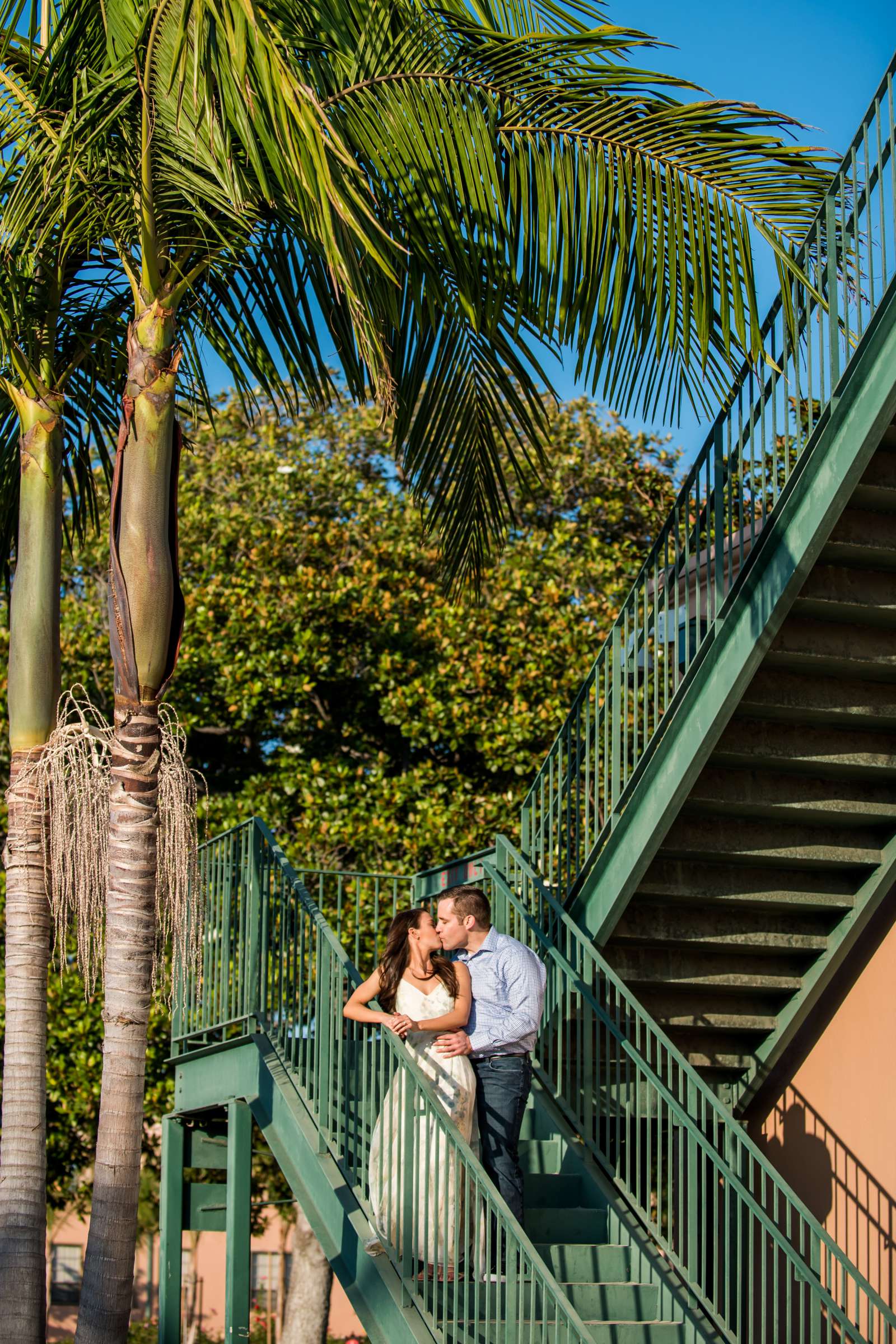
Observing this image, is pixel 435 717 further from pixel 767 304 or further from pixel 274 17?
pixel 274 17

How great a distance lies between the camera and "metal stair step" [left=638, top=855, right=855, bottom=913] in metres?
8.84

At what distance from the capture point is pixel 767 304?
26.5 ft

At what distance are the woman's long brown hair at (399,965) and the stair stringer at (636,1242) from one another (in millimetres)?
1505

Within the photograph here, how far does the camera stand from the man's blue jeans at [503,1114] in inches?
275

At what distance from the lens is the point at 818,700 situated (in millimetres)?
8398

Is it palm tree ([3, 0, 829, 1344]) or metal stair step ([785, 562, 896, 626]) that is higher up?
palm tree ([3, 0, 829, 1344])

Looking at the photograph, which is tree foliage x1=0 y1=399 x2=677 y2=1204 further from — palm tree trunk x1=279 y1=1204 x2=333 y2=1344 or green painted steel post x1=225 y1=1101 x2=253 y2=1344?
green painted steel post x1=225 y1=1101 x2=253 y2=1344

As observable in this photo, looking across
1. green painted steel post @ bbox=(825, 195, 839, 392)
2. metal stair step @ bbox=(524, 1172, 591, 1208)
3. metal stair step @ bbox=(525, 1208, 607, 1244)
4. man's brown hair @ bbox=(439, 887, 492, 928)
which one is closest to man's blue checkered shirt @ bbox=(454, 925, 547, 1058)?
man's brown hair @ bbox=(439, 887, 492, 928)

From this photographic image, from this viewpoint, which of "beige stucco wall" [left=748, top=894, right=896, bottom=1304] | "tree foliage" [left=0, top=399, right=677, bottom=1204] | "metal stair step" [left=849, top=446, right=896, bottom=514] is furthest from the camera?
"tree foliage" [left=0, top=399, right=677, bottom=1204]

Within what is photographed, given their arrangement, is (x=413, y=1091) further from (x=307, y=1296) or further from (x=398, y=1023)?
(x=307, y=1296)

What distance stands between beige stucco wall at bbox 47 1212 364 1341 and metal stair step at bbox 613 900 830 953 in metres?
21.2

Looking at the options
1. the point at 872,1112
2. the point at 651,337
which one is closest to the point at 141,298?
the point at 651,337

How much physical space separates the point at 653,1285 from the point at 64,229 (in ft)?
20.0

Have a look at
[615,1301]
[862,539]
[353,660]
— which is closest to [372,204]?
[862,539]
